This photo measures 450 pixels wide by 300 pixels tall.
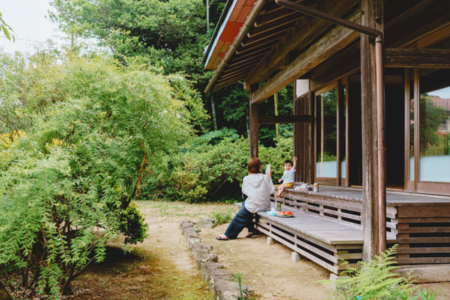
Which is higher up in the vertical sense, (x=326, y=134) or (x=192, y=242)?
(x=326, y=134)

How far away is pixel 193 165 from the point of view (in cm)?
1333

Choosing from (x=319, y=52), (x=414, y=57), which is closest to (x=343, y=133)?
(x=319, y=52)

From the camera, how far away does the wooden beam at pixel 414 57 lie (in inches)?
140

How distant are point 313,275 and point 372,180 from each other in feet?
4.61

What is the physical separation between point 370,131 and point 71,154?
291cm

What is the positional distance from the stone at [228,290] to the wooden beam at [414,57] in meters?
2.73

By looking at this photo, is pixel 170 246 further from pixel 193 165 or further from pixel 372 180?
pixel 193 165

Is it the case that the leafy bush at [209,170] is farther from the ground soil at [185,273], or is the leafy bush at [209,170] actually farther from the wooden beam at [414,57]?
the wooden beam at [414,57]

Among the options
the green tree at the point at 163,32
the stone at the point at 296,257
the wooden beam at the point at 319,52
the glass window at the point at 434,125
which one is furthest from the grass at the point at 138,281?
the green tree at the point at 163,32

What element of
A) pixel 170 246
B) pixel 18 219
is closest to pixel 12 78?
pixel 18 219

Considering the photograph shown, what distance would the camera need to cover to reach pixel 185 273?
14.0 ft

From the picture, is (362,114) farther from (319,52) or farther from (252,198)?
(252,198)

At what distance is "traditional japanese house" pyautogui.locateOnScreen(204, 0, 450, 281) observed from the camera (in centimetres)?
350

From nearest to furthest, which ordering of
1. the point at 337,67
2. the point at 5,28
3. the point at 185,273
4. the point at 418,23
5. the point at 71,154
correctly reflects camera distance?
1. the point at 5,28
2. the point at 71,154
3. the point at 185,273
4. the point at 418,23
5. the point at 337,67
